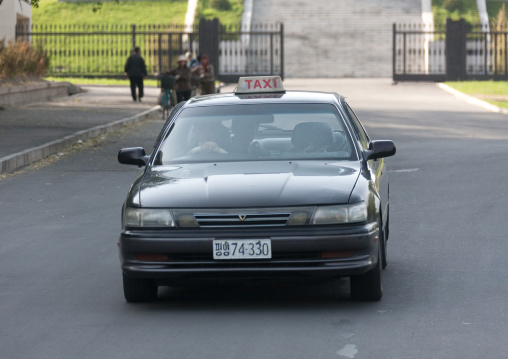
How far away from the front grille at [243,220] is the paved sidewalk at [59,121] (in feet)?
31.1

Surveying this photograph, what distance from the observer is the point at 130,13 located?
61.8 meters

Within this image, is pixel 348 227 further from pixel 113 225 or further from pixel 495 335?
pixel 113 225

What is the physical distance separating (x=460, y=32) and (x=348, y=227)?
140 feet

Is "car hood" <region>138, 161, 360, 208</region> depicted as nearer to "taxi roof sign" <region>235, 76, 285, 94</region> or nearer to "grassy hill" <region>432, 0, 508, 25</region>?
"taxi roof sign" <region>235, 76, 285, 94</region>

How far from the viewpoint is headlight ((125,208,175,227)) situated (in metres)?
6.89

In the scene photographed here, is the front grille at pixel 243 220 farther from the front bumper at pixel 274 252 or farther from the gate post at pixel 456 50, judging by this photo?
the gate post at pixel 456 50

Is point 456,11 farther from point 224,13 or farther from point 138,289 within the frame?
point 138,289

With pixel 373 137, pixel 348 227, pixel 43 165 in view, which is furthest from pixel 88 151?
pixel 348 227

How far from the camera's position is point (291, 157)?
7.96m

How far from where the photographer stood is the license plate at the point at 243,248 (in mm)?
6754

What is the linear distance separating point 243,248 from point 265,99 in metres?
1.99

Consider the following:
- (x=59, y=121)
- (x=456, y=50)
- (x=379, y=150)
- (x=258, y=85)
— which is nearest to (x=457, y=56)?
(x=456, y=50)

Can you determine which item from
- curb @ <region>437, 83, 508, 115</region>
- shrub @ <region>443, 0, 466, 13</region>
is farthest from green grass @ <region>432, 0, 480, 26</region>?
curb @ <region>437, 83, 508, 115</region>

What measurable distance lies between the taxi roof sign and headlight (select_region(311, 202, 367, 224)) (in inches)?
86.0
